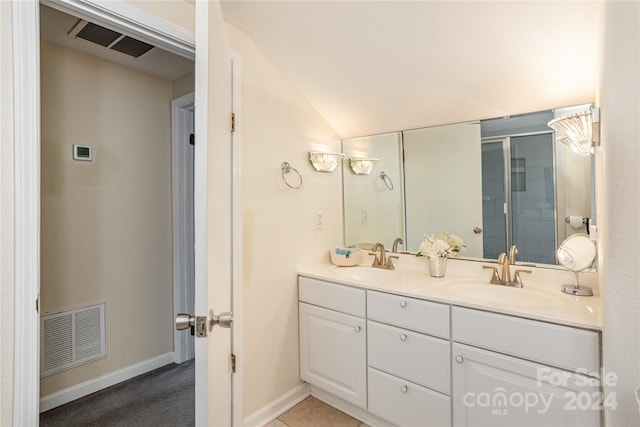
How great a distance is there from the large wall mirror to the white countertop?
0.31 ft

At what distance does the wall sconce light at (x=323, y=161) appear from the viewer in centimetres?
225

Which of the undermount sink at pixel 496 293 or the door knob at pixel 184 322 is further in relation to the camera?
the undermount sink at pixel 496 293

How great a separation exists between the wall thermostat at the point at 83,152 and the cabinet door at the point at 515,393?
8.51 ft

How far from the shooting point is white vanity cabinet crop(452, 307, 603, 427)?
46.9 inches

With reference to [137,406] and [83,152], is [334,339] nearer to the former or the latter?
[137,406]

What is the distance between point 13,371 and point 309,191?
169cm

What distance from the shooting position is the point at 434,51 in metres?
1.61

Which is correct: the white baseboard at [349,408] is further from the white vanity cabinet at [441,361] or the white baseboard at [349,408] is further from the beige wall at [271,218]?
the beige wall at [271,218]

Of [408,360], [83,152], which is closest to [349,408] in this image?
[408,360]

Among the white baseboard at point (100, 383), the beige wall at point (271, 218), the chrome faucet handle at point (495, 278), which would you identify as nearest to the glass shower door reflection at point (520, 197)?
the chrome faucet handle at point (495, 278)

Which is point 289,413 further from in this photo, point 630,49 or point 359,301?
point 630,49

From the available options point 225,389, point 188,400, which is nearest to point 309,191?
point 225,389

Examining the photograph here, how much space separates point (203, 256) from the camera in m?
0.95

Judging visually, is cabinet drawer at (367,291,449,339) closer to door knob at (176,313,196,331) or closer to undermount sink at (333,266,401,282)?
undermount sink at (333,266,401,282)
